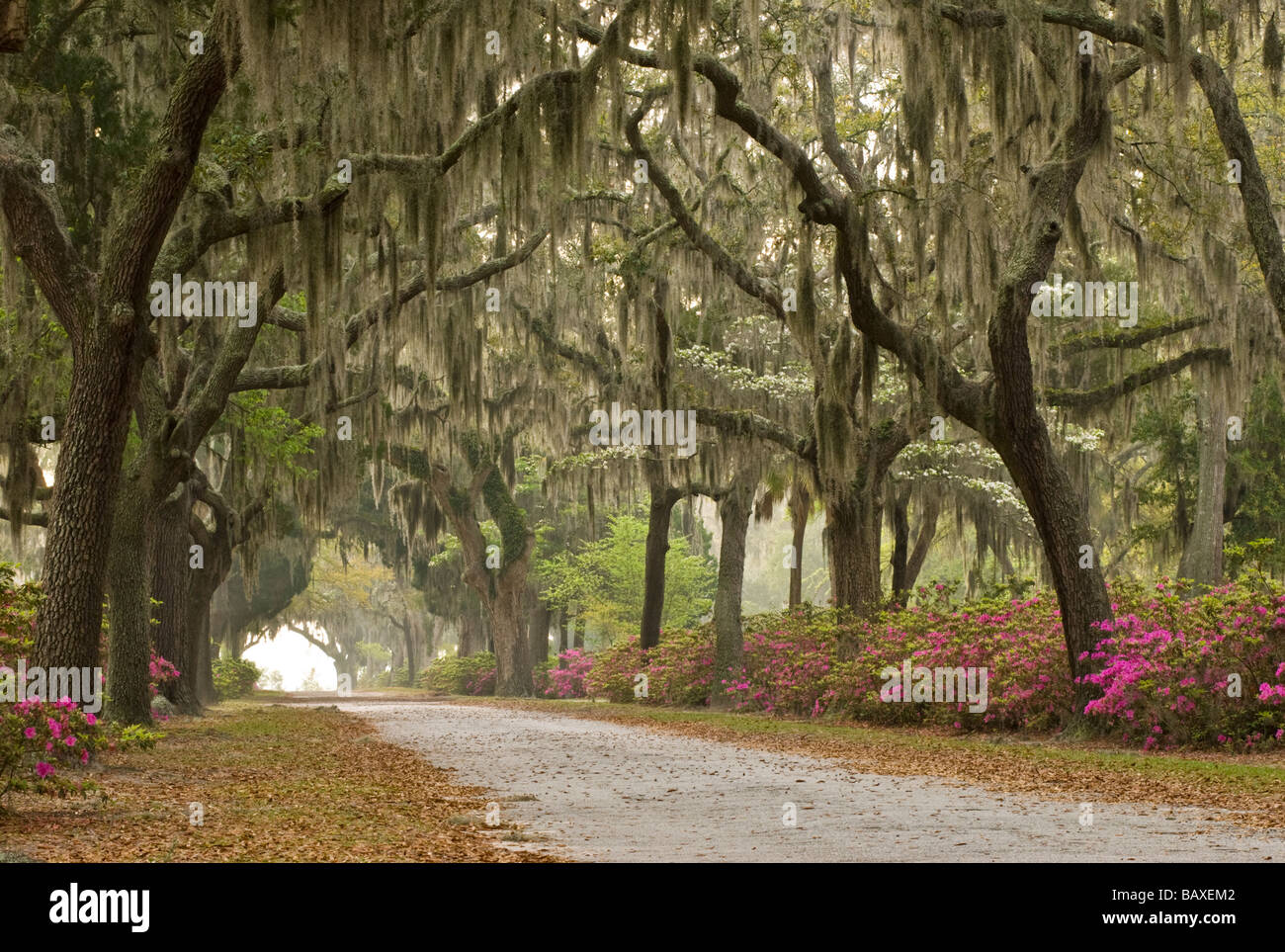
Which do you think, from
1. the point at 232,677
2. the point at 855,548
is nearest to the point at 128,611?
the point at 855,548

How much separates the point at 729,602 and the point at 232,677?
25.5 metres

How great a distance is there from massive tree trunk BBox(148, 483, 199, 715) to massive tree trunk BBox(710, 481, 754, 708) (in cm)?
957

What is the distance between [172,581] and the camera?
21.2m

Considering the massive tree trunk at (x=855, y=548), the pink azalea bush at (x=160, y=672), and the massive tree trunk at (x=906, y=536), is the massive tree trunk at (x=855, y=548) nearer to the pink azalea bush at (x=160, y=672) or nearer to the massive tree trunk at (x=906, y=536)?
the massive tree trunk at (x=906, y=536)

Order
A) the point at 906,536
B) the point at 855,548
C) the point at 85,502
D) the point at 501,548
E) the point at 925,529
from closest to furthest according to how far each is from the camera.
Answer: the point at 85,502 < the point at 855,548 < the point at 906,536 < the point at 925,529 < the point at 501,548

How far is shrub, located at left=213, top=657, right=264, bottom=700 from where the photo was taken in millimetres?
44719

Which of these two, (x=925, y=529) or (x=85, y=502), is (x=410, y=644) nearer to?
(x=925, y=529)

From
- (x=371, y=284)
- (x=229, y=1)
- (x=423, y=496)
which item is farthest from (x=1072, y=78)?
(x=423, y=496)

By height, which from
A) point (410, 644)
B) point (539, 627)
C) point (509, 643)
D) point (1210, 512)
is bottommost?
point (410, 644)

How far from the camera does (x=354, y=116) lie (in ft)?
48.5

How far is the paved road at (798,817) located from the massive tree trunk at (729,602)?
448 inches

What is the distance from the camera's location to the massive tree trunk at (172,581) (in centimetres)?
2072

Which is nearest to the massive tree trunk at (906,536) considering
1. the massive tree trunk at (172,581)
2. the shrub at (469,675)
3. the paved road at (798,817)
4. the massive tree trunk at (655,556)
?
the massive tree trunk at (655,556)
